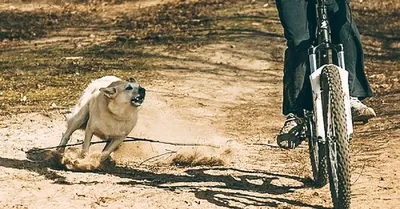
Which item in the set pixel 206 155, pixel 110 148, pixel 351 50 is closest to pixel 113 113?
pixel 110 148

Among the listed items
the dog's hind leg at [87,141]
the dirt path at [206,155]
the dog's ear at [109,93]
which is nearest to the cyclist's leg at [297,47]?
the dirt path at [206,155]

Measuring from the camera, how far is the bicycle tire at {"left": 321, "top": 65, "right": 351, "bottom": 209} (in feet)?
17.1

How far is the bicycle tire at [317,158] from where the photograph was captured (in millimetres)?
5896

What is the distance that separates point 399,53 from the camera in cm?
1443

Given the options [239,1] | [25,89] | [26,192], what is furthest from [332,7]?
[239,1]

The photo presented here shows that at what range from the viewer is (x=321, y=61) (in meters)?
5.75

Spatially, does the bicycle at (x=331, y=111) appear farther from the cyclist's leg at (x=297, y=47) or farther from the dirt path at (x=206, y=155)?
the dirt path at (x=206, y=155)

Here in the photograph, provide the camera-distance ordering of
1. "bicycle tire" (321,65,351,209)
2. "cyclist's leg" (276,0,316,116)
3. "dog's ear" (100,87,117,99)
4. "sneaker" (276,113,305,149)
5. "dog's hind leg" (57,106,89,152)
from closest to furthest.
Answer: "bicycle tire" (321,65,351,209) → "cyclist's leg" (276,0,316,116) → "sneaker" (276,113,305,149) → "dog's ear" (100,87,117,99) → "dog's hind leg" (57,106,89,152)

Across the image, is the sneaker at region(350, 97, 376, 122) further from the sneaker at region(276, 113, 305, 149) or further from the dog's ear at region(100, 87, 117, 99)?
the dog's ear at region(100, 87, 117, 99)

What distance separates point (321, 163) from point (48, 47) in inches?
378

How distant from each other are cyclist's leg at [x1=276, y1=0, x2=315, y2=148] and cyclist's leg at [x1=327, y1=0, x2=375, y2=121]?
0.52 feet

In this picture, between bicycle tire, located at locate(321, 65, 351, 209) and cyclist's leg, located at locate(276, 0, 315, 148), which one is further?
cyclist's leg, located at locate(276, 0, 315, 148)

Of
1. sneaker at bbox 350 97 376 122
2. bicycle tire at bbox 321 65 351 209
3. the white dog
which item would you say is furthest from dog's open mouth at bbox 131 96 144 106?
bicycle tire at bbox 321 65 351 209

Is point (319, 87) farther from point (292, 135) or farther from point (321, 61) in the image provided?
point (292, 135)
